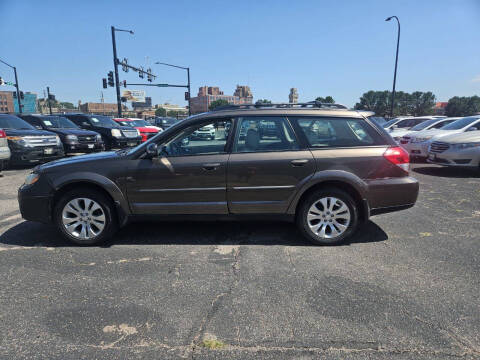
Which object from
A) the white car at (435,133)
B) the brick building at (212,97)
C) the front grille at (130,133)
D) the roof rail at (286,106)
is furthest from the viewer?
the brick building at (212,97)

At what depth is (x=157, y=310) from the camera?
2615 millimetres

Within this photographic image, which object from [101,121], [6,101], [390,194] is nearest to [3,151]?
[101,121]

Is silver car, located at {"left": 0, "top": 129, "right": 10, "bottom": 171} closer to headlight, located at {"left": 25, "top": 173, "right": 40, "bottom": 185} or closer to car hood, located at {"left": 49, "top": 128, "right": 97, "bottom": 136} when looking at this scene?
car hood, located at {"left": 49, "top": 128, "right": 97, "bottom": 136}

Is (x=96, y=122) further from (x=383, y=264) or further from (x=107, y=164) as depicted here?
(x=383, y=264)

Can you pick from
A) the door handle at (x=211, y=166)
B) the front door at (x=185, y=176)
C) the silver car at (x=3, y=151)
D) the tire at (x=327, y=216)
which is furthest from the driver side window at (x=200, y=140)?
the silver car at (x=3, y=151)

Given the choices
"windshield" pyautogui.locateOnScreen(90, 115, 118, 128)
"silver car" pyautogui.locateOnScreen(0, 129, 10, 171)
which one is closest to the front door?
"silver car" pyautogui.locateOnScreen(0, 129, 10, 171)

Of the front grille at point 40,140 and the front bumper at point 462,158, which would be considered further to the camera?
the front grille at point 40,140

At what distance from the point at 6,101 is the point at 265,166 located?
5346 inches

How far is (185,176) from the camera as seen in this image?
3740 millimetres

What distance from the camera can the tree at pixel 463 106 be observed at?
3365 inches

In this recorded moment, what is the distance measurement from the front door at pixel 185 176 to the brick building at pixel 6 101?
130812 mm


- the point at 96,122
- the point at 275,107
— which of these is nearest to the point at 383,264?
the point at 275,107

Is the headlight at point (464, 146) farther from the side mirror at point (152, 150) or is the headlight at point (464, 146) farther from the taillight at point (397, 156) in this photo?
the side mirror at point (152, 150)

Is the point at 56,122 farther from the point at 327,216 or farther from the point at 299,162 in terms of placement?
the point at 327,216
